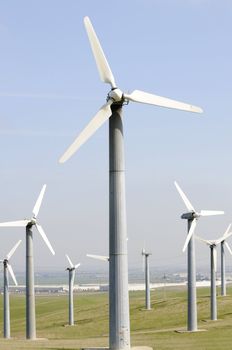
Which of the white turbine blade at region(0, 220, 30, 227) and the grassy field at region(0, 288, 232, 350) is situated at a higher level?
the white turbine blade at region(0, 220, 30, 227)

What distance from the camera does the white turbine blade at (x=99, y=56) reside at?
3962 cm

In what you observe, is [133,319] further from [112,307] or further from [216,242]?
[112,307]

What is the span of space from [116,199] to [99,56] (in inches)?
327

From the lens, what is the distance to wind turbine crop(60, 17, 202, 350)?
38.1 meters

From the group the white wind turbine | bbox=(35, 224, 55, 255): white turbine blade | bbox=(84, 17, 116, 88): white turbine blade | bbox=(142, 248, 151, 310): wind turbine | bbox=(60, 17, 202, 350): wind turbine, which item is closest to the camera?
bbox=(60, 17, 202, 350): wind turbine

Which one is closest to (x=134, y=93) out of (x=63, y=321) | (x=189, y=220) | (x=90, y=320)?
(x=189, y=220)

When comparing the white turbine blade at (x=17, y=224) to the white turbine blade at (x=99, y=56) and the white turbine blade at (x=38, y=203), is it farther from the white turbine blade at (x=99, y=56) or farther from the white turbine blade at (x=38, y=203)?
the white turbine blade at (x=99, y=56)

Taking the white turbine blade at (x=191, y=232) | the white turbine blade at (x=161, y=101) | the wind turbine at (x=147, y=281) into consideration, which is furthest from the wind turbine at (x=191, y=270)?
the wind turbine at (x=147, y=281)

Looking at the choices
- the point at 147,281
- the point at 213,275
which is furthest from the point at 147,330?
the point at 147,281

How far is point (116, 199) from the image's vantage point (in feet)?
127

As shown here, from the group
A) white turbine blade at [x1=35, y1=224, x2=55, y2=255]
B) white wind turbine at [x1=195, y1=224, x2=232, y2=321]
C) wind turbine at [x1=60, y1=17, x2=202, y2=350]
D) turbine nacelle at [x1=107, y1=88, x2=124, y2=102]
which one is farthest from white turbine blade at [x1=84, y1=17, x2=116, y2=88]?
white wind turbine at [x1=195, y1=224, x2=232, y2=321]

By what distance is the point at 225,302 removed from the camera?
340 feet

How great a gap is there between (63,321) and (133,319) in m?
23.4

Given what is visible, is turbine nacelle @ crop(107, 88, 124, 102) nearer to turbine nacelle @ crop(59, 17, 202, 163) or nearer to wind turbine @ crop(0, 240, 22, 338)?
turbine nacelle @ crop(59, 17, 202, 163)
